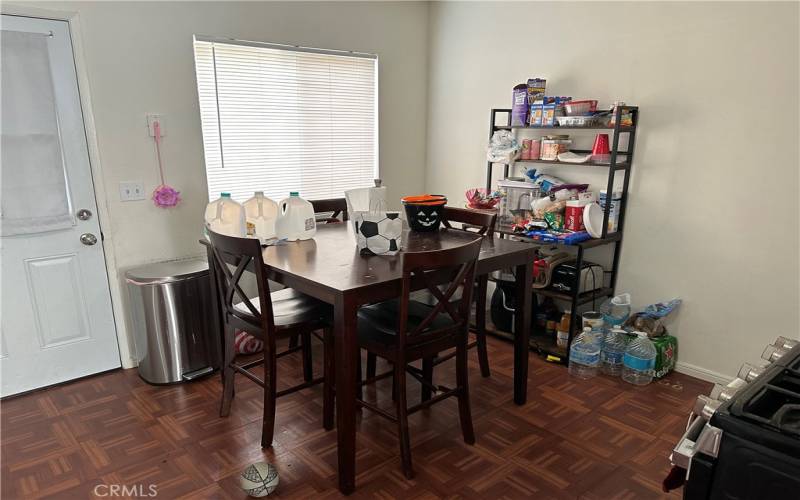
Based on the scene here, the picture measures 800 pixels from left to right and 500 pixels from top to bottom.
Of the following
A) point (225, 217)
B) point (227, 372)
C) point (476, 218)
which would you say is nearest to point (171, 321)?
point (227, 372)

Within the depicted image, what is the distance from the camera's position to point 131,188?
2826 millimetres

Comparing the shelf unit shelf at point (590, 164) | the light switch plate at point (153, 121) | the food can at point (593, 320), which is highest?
the light switch plate at point (153, 121)

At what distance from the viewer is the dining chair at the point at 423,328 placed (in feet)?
6.17

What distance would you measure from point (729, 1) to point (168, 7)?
2.96 metres

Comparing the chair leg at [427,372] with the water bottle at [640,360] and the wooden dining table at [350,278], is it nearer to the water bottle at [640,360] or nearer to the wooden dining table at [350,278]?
the wooden dining table at [350,278]

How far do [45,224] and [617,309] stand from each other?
3.25 metres

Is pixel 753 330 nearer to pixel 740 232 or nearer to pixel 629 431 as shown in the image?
pixel 740 232

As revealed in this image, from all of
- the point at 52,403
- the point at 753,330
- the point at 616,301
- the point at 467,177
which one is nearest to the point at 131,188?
the point at 52,403

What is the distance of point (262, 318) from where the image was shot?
2068mm

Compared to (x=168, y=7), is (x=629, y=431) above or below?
below

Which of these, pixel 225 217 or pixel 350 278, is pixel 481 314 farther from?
pixel 225 217

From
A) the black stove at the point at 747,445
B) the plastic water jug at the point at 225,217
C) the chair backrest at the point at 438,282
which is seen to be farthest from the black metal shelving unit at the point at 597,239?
the black stove at the point at 747,445

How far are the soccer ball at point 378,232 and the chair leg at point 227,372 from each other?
78cm

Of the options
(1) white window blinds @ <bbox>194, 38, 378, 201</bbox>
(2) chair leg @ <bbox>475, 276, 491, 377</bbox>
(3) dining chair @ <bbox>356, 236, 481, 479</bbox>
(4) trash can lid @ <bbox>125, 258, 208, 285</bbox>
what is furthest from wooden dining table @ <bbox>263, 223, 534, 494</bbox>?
(1) white window blinds @ <bbox>194, 38, 378, 201</bbox>
